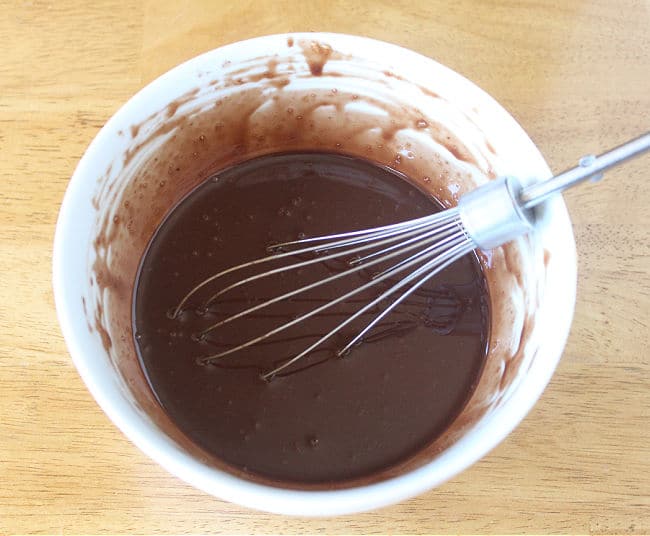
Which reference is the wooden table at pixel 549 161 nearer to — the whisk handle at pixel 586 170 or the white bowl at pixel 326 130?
the white bowl at pixel 326 130

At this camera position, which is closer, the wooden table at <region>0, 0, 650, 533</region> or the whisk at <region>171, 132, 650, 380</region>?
the whisk at <region>171, 132, 650, 380</region>

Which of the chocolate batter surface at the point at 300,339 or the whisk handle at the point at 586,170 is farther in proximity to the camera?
the chocolate batter surface at the point at 300,339

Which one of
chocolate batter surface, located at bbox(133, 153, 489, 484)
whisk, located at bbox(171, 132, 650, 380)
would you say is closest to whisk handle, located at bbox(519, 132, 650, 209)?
whisk, located at bbox(171, 132, 650, 380)

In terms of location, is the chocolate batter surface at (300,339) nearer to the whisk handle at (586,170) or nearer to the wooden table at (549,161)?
the wooden table at (549,161)

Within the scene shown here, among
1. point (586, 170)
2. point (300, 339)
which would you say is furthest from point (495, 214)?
point (300, 339)

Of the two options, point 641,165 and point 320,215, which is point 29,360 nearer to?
point 320,215

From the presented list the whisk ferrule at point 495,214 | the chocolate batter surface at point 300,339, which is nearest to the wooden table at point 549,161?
the chocolate batter surface at point 300,339

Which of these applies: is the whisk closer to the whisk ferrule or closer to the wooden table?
the whisk ferrule
